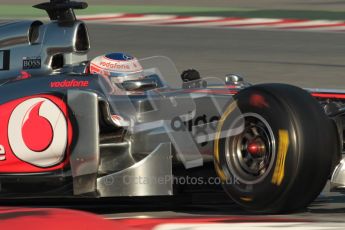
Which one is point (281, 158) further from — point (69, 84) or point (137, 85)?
point (69, 84)

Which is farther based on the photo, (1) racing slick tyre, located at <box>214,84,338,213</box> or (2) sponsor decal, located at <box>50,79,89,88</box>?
(2) sponsor decal, located at <box>50,79,89,88</box>

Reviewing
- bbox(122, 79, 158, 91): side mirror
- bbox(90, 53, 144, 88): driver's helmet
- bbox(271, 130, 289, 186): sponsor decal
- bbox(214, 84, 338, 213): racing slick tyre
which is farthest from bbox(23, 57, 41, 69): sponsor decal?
bbox(271, 130, 289, 186): sponsor decal

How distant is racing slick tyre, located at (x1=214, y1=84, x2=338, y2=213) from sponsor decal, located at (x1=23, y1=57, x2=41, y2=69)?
153cm

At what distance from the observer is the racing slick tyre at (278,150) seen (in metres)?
5.71

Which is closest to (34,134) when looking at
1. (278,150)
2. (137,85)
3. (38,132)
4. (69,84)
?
(38,132)

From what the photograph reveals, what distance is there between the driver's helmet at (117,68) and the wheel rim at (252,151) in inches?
40.1

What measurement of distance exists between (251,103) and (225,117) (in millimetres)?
223

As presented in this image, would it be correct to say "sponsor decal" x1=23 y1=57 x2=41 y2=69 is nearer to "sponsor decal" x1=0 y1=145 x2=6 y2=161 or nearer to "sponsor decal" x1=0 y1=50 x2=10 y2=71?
"sponsor decal" x1=0 y1=50 x2=10 y2=71

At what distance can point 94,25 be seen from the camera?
21031mm

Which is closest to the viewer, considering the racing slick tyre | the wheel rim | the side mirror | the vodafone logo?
the racing slick tyre

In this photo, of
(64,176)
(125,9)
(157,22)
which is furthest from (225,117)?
(125,9)

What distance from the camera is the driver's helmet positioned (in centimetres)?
678

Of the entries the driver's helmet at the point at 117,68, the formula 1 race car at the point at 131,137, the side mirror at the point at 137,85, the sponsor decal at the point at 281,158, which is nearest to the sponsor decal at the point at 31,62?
the formula 1 race car at the point at 131,137

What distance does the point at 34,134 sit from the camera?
21.4ft
